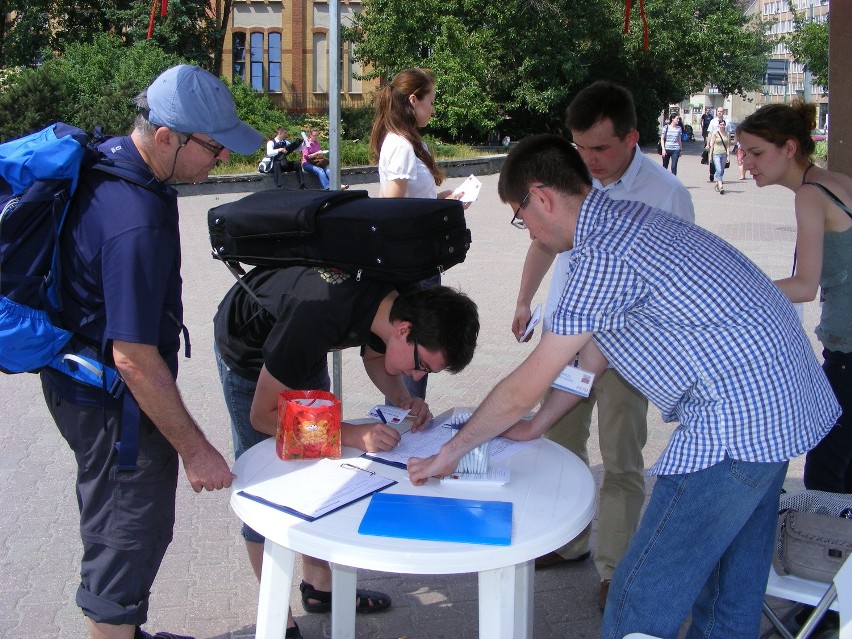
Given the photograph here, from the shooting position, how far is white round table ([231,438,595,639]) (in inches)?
75.2

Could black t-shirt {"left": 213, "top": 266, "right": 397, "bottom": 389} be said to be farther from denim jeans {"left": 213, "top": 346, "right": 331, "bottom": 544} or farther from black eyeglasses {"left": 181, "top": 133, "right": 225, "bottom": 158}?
black eyeglasses {"left": 181, "top": 133, "right": 225, "bottom": 158}

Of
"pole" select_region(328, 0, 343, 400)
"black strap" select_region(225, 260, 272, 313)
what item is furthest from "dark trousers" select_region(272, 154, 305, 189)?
"black strap" select_region(225, 260, 272, 313)

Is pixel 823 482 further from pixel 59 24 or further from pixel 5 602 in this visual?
pixel 59 24

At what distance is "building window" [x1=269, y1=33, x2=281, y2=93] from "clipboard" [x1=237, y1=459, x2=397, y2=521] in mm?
36395

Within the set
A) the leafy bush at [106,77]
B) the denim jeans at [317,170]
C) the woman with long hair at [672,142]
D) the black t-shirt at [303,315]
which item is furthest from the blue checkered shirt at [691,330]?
the woman with long hair at [672,142]

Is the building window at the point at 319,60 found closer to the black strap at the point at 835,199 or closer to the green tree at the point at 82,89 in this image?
the green tree at the point at 82,89

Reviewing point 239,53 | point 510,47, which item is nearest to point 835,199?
point 510,47

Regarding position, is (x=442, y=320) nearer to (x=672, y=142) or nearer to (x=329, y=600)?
(x=329, y=600)

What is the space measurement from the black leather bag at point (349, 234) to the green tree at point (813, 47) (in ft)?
63.9

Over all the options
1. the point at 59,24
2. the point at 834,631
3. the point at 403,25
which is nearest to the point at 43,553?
the point at 834,631

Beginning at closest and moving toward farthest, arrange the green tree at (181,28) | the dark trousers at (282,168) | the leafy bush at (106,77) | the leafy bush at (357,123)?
the dark trousers at (282,168), the leafy bush at (106,77), the leafy bush at (357,123), the green tree at (181,28)

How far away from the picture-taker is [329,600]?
3.27m

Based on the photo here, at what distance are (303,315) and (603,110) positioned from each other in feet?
5.07

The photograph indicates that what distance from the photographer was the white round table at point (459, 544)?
191 centimetres
